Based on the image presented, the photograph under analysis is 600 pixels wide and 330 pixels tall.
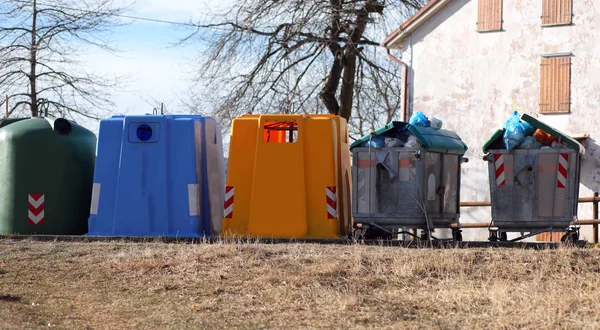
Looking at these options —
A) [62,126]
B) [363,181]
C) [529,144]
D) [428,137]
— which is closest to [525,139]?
[529,144]

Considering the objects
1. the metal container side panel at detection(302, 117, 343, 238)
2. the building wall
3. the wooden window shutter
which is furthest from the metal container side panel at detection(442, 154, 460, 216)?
the wooden window shutter

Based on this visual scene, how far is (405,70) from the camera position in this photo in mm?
23484

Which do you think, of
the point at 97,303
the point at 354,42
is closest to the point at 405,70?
the point at 354,42

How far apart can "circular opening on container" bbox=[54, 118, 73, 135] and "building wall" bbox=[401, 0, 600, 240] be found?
411 inches

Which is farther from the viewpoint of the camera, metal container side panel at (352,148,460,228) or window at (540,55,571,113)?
window at (540,55,571,113)

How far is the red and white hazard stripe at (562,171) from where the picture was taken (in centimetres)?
1287

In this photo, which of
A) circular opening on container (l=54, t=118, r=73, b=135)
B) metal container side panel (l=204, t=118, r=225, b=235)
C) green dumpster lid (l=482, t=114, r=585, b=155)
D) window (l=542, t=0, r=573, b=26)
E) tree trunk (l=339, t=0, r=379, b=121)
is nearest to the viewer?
green dumpster lid (l=482, t=114, r=585, b=155)

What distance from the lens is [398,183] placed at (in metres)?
13.0

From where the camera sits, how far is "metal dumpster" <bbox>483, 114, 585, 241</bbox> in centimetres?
1288

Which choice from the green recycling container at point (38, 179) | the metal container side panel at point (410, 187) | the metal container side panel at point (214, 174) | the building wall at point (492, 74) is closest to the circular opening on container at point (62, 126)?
the green recycling container at point (38, 179)

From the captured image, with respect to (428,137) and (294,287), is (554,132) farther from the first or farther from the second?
(294,287)

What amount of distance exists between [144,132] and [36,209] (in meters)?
1.85

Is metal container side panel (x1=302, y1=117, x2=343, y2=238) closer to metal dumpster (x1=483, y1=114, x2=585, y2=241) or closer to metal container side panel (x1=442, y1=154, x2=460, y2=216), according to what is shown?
metal container side panel (x1=442, y1=154, x2=460, y2=216)

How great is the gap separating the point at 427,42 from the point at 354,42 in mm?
3043
